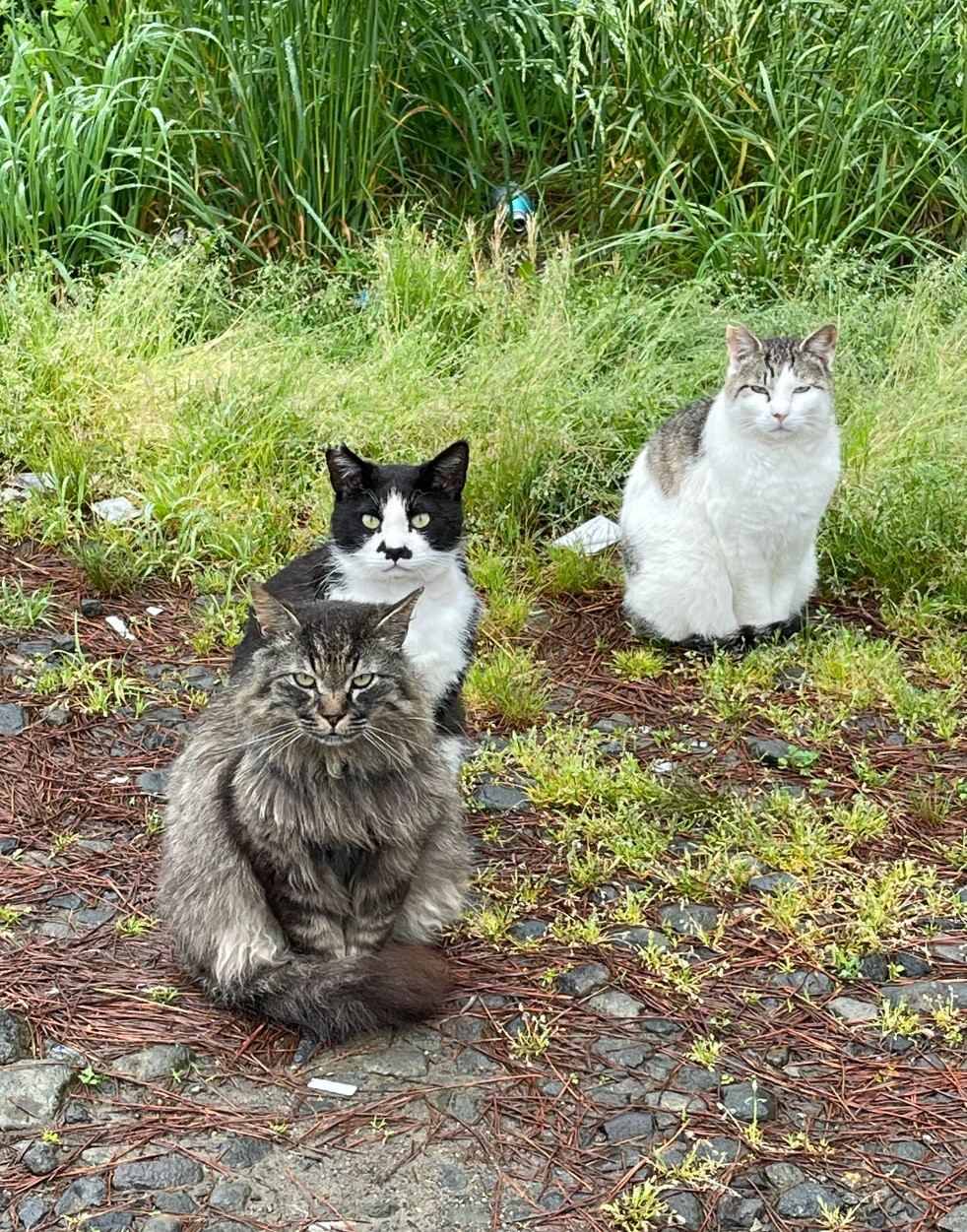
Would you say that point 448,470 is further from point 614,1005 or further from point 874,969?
point 874,969

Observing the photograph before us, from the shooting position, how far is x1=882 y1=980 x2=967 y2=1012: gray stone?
129 inches

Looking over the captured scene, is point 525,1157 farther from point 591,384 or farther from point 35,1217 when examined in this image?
point 591,384

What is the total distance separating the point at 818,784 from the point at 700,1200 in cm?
160

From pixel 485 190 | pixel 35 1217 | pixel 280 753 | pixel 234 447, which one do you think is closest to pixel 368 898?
pixel 280 753

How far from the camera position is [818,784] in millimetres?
4117

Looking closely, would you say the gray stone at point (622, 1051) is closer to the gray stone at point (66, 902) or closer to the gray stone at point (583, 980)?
the gray stone at point (583, 980)

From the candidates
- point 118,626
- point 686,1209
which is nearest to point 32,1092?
point 686,1209

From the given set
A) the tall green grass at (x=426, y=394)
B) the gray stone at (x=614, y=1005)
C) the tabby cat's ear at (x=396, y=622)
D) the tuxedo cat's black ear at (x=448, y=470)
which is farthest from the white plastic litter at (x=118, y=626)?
the gray stone at (x=614, y=1005)

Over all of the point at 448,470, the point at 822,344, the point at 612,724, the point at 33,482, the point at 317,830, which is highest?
the point at 822,344

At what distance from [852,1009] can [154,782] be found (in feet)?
6.30

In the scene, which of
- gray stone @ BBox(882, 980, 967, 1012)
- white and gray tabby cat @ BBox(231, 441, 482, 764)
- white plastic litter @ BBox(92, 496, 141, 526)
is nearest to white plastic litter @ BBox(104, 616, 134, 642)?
white plastic litter @ BBox(92, 496, 141, 526)

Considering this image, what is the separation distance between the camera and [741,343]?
15.4 ft

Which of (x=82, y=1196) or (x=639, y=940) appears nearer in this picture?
(x=82, y=1196)

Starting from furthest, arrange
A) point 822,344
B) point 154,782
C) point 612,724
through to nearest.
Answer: point 822,344 < point 612,724 < point 154,782
